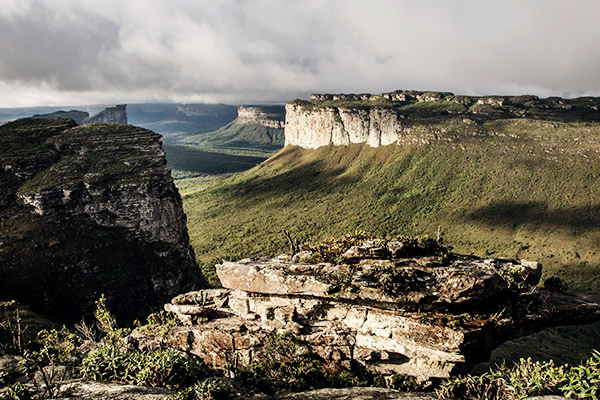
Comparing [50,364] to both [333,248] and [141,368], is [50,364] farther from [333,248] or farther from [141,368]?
[333,248]

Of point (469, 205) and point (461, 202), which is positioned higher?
point (461, 202)

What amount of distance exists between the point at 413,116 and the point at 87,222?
391ft

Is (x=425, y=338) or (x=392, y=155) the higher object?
(x=392, y=155)

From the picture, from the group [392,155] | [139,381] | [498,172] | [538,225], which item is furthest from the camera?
[392,155]

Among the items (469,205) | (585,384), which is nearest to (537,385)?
(585,384)

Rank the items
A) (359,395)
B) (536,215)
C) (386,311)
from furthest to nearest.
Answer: (536,215), (386,311), (359,395)

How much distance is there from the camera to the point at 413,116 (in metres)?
132

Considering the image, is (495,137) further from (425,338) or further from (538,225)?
(425,338)

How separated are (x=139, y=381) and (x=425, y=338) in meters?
15.7

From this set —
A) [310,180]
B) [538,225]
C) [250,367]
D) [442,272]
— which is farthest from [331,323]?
[310,180]

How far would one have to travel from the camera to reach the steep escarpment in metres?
42.7

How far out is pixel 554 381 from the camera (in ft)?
44.3

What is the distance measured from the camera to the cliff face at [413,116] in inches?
4660

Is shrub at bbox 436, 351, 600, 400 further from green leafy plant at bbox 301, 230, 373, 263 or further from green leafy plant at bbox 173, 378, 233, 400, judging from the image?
green leafy plant at bbox 173, 378, 233, 400
